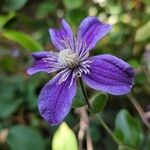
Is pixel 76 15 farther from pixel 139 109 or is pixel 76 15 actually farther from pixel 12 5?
pixel 139 109

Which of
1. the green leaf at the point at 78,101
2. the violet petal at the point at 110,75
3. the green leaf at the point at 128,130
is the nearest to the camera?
the violet petal at the point at 110,75

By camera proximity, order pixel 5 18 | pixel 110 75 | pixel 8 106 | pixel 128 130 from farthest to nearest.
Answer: pixel 8 106
pixel 5 18
pixel 128 130
pixel 110 75

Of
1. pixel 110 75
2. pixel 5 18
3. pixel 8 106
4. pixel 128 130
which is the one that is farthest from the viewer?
pixel 8 106

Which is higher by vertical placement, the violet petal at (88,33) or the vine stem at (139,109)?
the violet petal at (88,33)

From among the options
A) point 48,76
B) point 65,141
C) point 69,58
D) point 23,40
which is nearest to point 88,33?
point 69,58

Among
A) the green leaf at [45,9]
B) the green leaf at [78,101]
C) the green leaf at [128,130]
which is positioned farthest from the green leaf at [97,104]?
the green leaf at [45,9]

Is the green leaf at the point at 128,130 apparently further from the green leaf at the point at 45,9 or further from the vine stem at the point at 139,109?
the green leaf at the point at 45,9

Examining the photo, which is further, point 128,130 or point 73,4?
point 73,4
